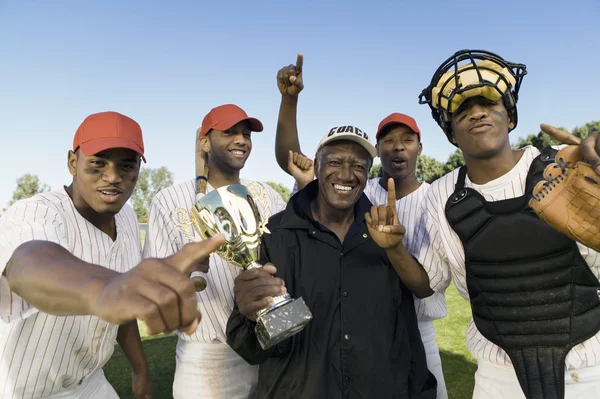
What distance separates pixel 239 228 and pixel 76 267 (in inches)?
35.9

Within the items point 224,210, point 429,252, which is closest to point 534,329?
point 429,252

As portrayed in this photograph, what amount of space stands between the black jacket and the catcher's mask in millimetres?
837

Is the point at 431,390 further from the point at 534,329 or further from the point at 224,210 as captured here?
the point at 224,210

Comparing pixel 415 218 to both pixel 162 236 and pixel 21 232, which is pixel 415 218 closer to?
pixel 162 236

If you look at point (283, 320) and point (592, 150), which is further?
point (283, 320)

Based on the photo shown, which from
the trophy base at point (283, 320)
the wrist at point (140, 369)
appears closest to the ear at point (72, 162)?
the trophy base at point (283, 320)

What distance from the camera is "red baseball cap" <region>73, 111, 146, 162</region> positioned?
206 cm

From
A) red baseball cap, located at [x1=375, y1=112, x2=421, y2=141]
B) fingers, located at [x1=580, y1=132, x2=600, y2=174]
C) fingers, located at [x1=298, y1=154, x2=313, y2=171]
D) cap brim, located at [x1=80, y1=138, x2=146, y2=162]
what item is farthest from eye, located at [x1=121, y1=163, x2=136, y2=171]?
red baseball cap, located at [x1=375, y1=112, x2=421, y2=141]

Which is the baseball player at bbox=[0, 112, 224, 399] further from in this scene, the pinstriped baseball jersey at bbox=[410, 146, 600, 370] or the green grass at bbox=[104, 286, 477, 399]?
the green grass at bbox=[104, 286, 477, 399]

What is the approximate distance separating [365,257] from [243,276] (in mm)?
718

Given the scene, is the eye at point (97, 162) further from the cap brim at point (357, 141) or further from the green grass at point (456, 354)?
the green grass at point (456, 354)

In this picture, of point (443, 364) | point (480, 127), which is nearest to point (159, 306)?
point (480, 127)

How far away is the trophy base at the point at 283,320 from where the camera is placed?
180 centimetres

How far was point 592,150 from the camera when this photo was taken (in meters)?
1.53
